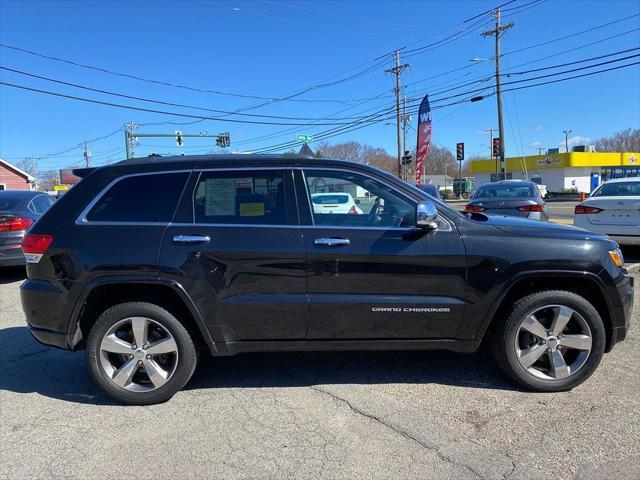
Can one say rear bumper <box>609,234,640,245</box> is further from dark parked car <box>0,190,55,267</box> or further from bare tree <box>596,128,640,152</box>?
bare tree <box>596,128,640,152</box>

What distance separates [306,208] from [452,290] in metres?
1.24

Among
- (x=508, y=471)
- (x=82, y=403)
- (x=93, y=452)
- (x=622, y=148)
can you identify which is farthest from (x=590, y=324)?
(x=622, y=148)

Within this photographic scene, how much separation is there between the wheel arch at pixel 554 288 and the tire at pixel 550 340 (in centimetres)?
9

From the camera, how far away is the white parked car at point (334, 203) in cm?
363

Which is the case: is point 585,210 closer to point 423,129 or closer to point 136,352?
point 136,352

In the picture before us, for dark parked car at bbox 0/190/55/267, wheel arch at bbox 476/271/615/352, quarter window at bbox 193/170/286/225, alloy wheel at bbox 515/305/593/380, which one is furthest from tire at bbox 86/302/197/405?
dark parked car at bbox 0/190/55/267

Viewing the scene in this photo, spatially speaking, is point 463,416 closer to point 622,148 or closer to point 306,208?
point 306,208

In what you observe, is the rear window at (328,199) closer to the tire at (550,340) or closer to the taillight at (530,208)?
the tire at (550,340)

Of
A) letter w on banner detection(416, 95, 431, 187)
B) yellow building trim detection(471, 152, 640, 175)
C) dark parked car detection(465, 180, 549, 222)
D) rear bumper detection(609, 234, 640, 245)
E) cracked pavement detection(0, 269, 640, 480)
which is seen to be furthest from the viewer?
yellow building trim detection(471, 152, 640, 175)

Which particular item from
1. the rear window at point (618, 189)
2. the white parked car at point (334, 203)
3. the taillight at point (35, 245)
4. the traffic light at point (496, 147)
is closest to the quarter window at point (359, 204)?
the white parked car at point (334, 203)

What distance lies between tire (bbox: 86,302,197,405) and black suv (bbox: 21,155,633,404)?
11 mm

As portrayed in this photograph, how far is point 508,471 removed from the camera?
269 centimetres

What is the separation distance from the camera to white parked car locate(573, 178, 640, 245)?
26.1 feet

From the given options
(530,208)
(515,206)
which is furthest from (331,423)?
(530,208)
